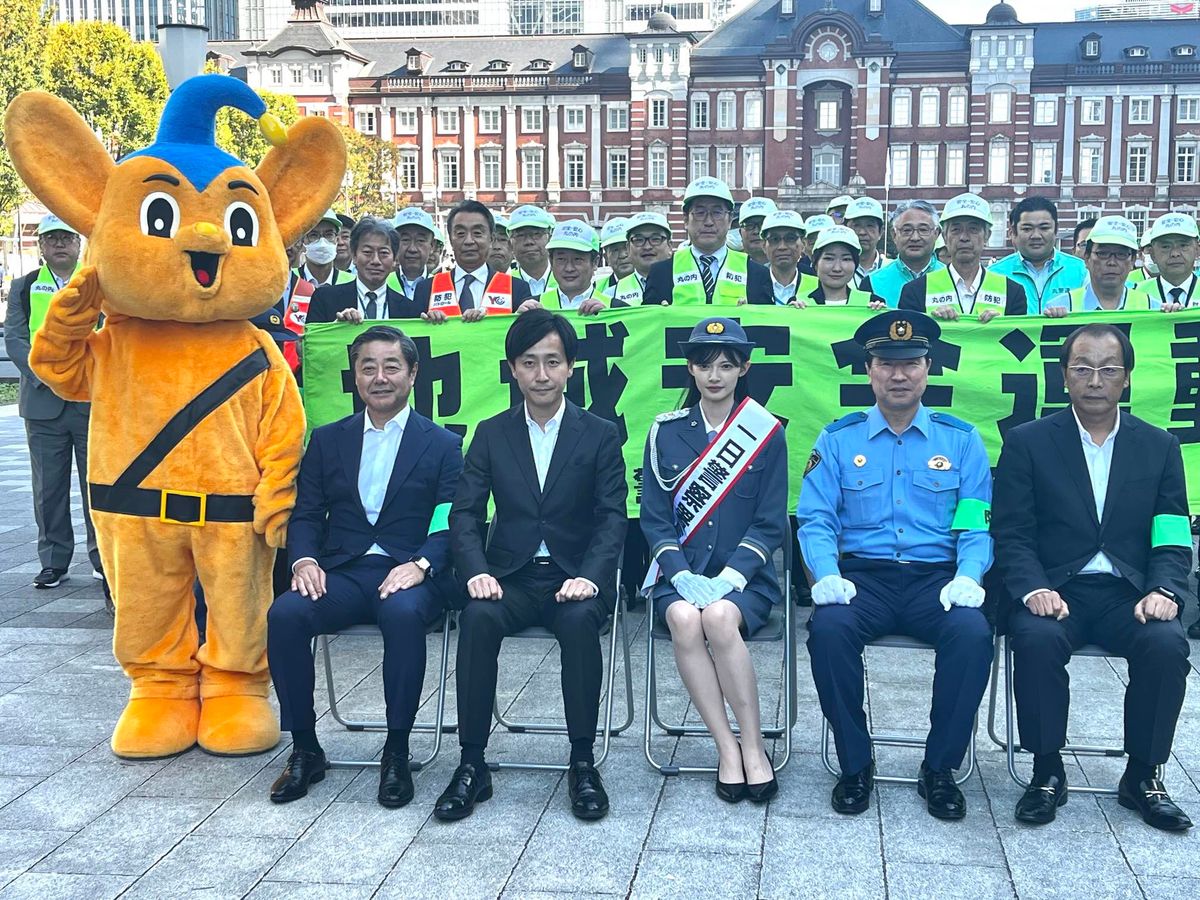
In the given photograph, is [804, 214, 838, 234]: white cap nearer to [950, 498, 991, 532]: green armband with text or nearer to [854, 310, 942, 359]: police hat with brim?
[854, 310, 942, 359]: police hat with brim

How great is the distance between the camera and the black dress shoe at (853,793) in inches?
167

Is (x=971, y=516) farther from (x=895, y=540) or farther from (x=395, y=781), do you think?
(x=395, y=781)

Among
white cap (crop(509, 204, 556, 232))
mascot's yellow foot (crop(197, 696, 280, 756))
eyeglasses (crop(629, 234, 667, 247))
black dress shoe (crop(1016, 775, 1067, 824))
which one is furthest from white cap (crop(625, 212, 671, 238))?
black dress shoe (crop(1016, 775, 1067, 824))

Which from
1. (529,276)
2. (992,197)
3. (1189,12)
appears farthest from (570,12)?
(529,276)

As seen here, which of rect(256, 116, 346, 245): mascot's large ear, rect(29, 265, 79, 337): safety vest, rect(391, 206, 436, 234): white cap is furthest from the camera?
rect(391, 206, 436, 234): white cap

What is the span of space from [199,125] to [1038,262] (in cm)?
489

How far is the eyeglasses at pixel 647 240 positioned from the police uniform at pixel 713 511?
9.77ft

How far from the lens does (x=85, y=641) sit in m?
6.47

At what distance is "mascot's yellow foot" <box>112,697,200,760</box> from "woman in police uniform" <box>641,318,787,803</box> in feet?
6.37

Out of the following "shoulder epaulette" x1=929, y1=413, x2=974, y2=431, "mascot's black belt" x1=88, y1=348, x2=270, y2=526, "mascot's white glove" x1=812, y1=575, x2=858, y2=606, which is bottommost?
"mascot's white glove" x1=812, y1=575, x2=858, y2=606

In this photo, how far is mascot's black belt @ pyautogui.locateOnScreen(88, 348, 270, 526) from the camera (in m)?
4.87

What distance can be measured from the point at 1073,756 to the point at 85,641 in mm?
4830

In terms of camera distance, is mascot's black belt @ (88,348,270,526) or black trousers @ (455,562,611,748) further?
mascot's black belt @ (88,348,270,526)

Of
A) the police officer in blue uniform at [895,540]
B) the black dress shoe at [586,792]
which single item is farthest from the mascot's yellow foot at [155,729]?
the police officer in blue uniform at [895,540]
